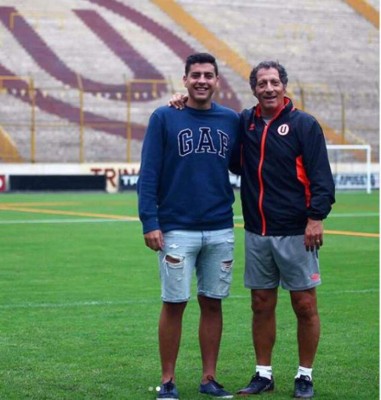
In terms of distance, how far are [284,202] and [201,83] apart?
83 centimetres

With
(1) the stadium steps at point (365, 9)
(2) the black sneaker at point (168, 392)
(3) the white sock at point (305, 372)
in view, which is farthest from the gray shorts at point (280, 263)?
(1) the stadium steps at point (365, 9)

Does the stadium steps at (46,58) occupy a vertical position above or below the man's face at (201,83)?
above

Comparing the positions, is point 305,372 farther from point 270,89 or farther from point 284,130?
point 270,89

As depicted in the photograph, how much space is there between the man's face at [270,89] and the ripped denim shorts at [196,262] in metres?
0.76

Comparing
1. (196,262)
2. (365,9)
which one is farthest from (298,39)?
(196,262)

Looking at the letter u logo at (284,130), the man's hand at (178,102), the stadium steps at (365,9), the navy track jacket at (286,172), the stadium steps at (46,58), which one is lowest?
the navy track jacket at (286,172)

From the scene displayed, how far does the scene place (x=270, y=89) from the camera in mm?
6691

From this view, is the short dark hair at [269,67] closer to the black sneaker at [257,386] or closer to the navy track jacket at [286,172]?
the navy track jacket at [286,172]

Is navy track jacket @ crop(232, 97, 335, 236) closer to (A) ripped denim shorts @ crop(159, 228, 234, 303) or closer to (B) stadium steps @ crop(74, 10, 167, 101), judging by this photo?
(A) ripped denim shorts @ crop(159, 228, 234, 303)

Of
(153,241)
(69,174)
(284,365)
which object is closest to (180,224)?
(153,241)

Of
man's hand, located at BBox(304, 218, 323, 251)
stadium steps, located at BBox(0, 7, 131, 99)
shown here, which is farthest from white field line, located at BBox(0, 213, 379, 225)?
stadium steps, located at BBox(0, 7, 131, 99)

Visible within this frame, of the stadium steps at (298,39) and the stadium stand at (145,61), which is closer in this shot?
the stadium stand at (145,61)

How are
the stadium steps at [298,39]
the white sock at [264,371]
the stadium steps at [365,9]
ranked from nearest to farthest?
the white sock at [264,371], the stadium steps at [298,39], the stadium steps at [365,9]

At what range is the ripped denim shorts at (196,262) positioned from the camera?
21.7ft
